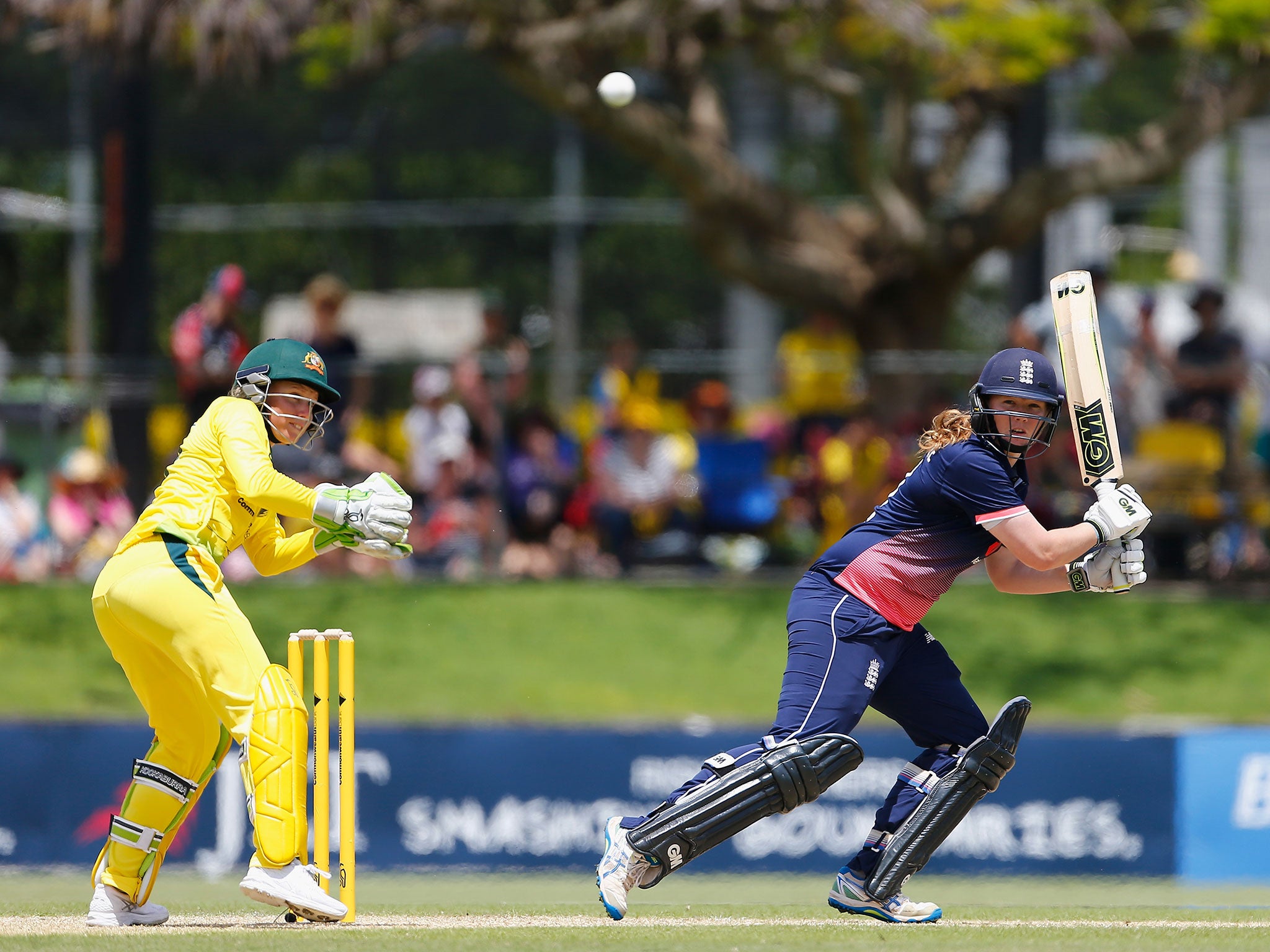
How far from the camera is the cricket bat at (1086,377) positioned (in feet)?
17.9

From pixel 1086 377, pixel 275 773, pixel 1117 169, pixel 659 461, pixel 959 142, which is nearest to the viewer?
pixel 275 773

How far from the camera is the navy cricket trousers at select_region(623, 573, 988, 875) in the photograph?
5.34 metres

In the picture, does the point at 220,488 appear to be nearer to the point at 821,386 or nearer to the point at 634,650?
the point at 634,650

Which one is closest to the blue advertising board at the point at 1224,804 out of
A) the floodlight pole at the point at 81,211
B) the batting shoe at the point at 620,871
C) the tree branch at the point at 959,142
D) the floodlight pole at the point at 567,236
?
the batting shoe at the point at 620,871

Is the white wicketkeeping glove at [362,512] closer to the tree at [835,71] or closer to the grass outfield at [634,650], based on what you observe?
the grass outfield at [634,650]

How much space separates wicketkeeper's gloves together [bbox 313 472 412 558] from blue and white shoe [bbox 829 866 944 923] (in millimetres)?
1841

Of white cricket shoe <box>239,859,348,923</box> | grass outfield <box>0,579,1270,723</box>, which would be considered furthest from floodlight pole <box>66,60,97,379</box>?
white cricket shoe <box>239,859,348,923</box>

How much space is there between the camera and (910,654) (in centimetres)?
557

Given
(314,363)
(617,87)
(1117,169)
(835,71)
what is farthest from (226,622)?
(1117,169)

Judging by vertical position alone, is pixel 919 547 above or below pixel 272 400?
below

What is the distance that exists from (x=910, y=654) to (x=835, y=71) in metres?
7.20

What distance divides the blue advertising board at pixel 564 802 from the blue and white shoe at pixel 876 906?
261cm

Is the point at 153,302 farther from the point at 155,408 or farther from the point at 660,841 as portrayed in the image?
the point at 660,841

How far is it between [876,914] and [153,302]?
916 centimetres
